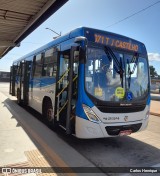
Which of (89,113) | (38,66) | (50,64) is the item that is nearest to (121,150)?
(89,113)

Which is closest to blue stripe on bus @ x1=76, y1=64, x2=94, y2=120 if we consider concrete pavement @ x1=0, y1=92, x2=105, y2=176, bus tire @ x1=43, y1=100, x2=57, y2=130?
concrete pavement @ x1=0, y1=92, x2=105, y2=176

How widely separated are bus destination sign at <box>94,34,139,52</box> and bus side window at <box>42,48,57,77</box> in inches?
80.3

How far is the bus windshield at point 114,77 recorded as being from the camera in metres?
5.77

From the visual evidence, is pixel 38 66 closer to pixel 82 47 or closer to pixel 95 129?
pixel 82 47

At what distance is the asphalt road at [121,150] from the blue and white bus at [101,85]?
498 millimetres

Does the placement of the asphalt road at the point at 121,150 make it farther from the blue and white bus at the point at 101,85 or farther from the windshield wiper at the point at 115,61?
the windshield wiper at the point at 115,61

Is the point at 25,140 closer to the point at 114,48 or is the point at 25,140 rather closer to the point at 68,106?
the point at 68,106

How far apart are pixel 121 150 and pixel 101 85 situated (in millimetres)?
1832

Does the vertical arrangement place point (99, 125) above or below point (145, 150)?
above

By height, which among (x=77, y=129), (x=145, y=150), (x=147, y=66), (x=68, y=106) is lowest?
(x=145, y=150)

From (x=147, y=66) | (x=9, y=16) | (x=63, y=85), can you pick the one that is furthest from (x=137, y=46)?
(x=9, y=16)

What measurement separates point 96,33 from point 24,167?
11.8ft

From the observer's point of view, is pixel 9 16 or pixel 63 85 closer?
pixel 63 85

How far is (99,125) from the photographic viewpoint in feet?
18.5
